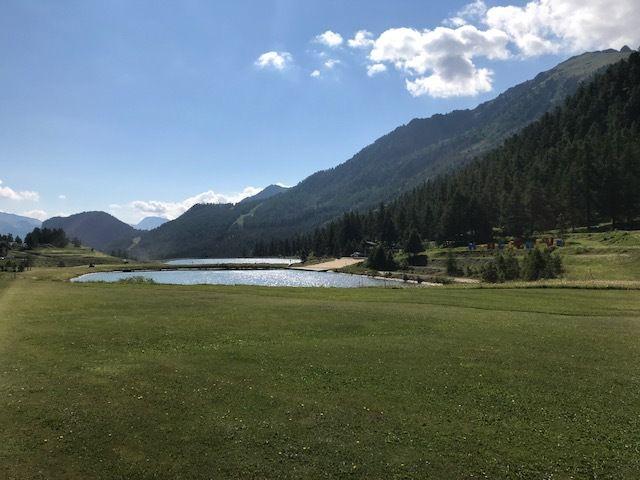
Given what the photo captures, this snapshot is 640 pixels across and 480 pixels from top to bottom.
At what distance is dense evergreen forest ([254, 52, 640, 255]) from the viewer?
4190 inches

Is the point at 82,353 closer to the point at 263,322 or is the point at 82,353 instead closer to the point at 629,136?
the point at 263,322

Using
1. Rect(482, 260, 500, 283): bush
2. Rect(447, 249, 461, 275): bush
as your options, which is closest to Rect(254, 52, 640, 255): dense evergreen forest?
Rect(447, 249, 461, 275): bush

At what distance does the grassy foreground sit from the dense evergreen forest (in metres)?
93.2

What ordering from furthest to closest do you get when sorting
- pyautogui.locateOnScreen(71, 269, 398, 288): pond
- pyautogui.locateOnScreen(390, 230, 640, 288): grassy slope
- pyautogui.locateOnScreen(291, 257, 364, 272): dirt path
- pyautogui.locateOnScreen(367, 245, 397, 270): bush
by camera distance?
pyautogui.locateOnScreen(291, 257, 364, 272): dirt path → pyautogui.locateOnScreen(367, 245, 397, 270): bush → pyautogui.locateOnScreen(71, 269, 398, 288): pond → pyautogui.locateOnScreen(390, 230, 640, 288): grassy slope

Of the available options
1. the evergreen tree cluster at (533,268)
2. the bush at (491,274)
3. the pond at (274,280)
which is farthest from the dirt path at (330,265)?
the evergreen tree cluster at (533,268)

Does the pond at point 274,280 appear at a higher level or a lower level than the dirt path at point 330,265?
lower

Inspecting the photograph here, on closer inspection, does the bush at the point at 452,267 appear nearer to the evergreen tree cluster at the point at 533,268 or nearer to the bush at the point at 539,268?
the evergreen tree cluster at the point at 533,268

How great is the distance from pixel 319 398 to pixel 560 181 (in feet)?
424

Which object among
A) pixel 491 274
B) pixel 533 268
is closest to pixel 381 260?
pixel 491 274

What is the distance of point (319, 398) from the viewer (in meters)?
15.6

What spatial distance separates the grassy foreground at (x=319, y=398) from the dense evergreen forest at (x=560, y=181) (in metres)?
93.2

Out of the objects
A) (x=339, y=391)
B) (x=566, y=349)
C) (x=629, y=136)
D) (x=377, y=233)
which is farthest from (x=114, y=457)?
(x=377, y=233)

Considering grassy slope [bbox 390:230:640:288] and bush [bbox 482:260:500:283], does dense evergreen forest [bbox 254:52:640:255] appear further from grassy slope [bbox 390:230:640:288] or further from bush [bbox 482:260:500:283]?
bush [bbox 482:260:500:283]

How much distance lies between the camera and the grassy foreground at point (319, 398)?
11812 millimetres
